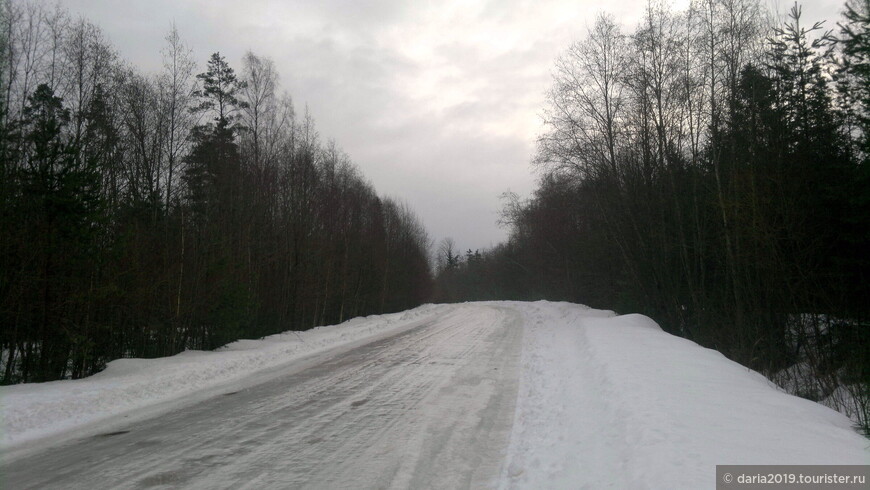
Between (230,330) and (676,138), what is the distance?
1901 centimetres

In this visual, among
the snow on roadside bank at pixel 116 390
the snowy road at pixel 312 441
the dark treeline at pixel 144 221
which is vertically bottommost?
the snowy road at pixel 312 441

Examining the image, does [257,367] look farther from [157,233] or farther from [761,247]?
[761,247]

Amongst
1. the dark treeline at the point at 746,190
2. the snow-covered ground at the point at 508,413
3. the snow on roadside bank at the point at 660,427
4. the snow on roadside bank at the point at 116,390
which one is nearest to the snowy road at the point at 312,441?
the snow-covered ground at the point at 508,413

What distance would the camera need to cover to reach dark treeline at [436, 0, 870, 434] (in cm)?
1328

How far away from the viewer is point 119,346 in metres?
13.8

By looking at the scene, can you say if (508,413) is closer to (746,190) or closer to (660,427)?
(660,427)

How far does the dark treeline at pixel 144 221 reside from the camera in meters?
11.0

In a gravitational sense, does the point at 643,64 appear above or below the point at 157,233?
above

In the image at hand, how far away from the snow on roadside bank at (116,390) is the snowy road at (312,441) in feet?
3.31

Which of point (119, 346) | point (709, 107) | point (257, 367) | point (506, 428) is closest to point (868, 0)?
point (709, 107)

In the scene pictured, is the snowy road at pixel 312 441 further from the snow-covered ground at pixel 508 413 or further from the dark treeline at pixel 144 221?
the dark treeline at pixel 144 221

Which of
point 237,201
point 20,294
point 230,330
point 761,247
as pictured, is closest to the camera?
point 20,294

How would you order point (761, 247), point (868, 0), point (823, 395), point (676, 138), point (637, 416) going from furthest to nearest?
point (676, 138) < point (761, 247) < point (868, 0) < point (823, 395) < point (637, 416)

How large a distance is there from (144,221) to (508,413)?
14.3 m
